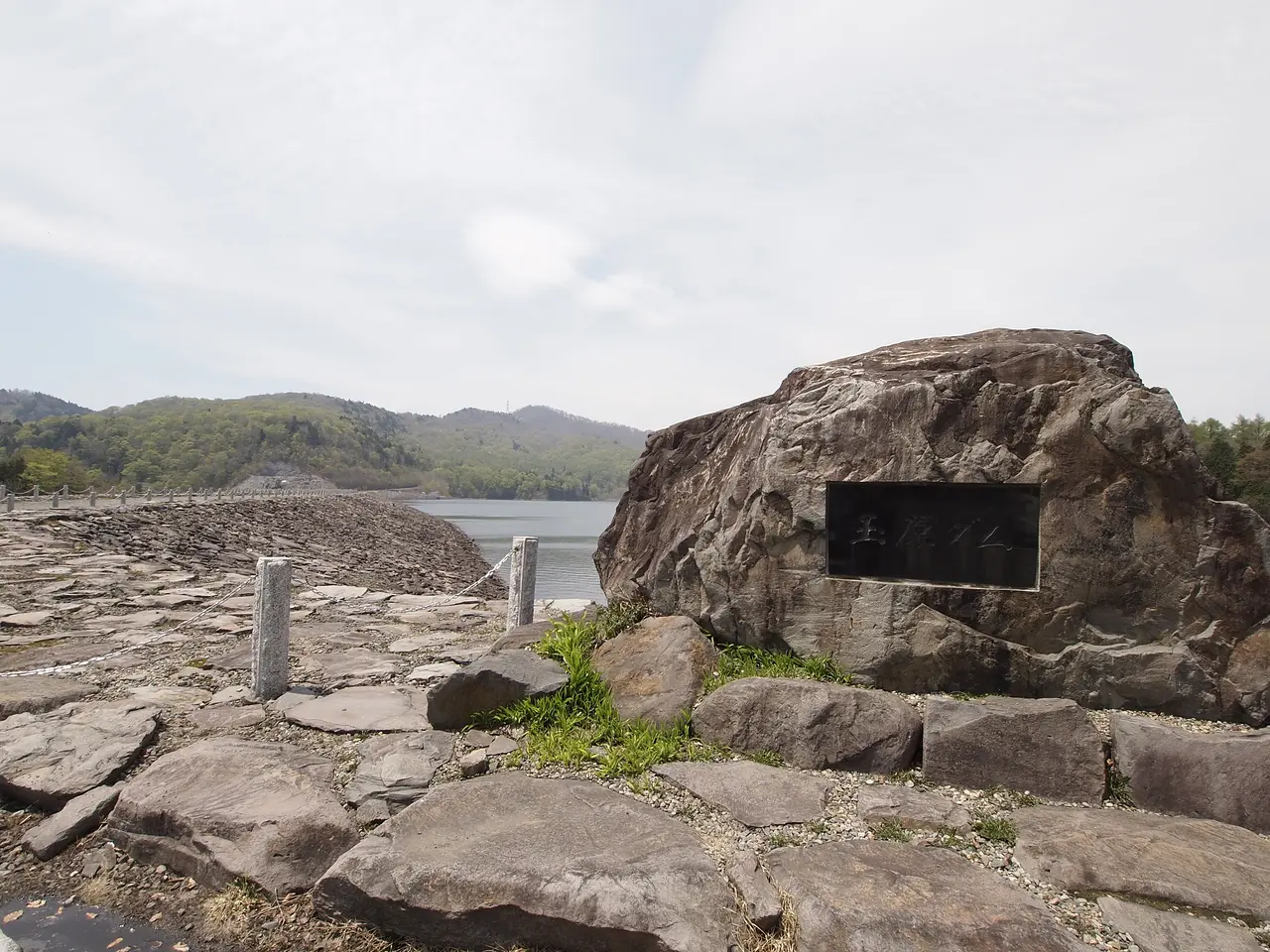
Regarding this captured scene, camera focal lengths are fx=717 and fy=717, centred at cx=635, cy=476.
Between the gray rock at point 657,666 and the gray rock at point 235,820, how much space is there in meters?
2.13

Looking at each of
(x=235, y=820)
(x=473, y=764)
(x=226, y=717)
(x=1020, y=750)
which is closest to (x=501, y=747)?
(x=473, y=764)

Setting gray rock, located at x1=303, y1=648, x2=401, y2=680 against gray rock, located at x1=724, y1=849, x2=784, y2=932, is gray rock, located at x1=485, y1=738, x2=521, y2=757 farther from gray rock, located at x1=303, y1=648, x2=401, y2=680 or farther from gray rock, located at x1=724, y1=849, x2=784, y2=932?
gray rock, located at x1=303, y1=648, x2=401, y2=680

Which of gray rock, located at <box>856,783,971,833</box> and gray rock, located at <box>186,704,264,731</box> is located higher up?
gray rock, located at <box>856,783,971,833</box>

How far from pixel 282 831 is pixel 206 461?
10058 centimetres

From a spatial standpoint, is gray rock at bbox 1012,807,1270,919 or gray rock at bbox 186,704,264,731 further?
gray rock at bbox 186,704,264,731

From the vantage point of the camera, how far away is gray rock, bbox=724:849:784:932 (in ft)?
11.0

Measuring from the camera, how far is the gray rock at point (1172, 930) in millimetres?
3152

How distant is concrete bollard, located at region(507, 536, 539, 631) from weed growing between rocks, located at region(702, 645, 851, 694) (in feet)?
11.4

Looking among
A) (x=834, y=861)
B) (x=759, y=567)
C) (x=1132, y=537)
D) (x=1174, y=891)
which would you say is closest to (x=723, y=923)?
(x=834, y=861)

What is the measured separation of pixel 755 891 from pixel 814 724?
5.03ft

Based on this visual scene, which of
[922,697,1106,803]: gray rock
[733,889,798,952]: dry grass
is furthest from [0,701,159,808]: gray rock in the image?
[922,697,1106,803]: gray rock

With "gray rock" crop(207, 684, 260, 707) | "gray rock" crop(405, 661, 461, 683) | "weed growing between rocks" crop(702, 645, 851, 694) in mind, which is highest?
"weed growing between rocks" crop(702, 645, 851, 694)

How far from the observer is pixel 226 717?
575cm

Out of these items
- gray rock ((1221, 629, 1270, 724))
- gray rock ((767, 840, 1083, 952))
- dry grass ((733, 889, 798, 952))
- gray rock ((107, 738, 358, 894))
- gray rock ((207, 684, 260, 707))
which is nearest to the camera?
gray rock ((767, 840, 1083, 952))
